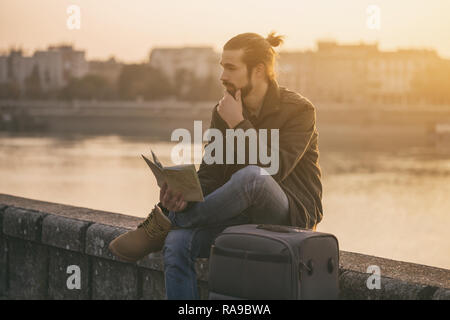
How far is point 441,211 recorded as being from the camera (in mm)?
16266

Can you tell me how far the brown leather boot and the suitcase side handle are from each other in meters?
0.24

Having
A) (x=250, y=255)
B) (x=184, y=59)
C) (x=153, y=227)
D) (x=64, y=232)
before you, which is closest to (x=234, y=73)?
(x=153, y=227)

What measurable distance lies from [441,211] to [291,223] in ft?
48.8

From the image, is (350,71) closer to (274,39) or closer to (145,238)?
(274,39)

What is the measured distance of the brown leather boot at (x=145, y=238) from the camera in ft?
7.19

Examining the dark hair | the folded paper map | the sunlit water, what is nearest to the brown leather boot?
the folded paper map

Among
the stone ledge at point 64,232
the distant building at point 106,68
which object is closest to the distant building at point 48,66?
the distant building at point 106,68

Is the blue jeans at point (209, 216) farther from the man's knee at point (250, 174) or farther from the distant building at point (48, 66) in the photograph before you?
the distant building at point (48, 66)

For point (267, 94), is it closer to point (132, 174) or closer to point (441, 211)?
point (441, 211)

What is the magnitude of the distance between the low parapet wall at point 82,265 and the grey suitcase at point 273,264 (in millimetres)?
259

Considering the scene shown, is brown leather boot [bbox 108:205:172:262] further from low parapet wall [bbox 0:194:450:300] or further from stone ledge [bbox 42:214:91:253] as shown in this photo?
stone ledge [bbox 42:214:91:253]

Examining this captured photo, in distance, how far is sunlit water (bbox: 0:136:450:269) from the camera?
12508 millimetres

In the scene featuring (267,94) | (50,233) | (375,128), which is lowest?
(375,128)

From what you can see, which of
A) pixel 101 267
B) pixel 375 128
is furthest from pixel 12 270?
pixel 375 128
